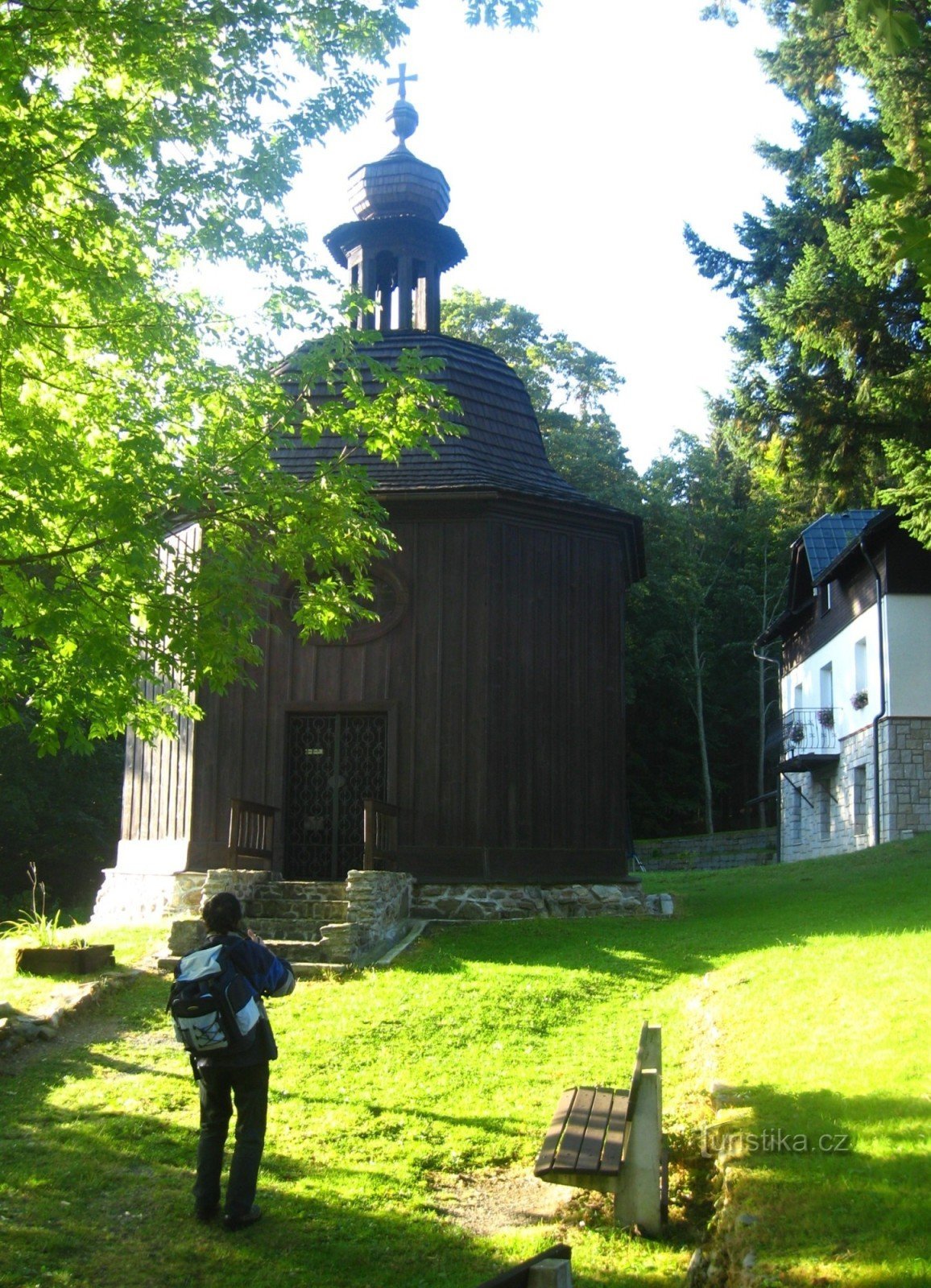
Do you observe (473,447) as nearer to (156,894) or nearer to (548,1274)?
(156,894)

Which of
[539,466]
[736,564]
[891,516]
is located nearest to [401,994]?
[539,466]

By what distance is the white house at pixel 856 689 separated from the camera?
74.4 feet

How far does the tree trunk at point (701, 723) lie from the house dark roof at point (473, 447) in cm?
2447

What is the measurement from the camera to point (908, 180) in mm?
3125

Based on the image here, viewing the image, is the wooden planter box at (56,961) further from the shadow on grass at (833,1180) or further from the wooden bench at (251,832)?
the shadow on grass at (833,1180)

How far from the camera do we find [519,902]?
1492cm

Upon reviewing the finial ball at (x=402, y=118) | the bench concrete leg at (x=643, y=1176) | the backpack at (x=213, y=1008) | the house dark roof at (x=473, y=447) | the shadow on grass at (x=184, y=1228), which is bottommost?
the shadow on grass at (x=184, y=1228)

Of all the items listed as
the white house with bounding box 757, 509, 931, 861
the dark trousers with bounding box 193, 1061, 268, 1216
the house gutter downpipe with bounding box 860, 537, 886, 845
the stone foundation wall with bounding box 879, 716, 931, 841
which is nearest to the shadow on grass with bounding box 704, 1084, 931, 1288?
the dark trousers with bounding box 193, 1061, 268, 1216

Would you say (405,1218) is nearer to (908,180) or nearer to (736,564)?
(908,180)

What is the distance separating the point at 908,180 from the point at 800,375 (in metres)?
13.5

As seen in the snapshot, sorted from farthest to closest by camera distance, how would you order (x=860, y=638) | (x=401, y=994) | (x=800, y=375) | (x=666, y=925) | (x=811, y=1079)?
(x=860, y=638), (x=800, y=375), (x=666, y=925), (x=401, y=994), (x=811, y=1079)

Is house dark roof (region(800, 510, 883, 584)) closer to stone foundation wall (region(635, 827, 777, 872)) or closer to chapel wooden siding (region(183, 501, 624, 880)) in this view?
stone foundation wall (region(635, 827, 777, 872))

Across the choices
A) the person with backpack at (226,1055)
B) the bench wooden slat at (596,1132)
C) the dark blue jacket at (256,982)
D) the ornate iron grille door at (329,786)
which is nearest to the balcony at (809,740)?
the ornate iron grille door at (329,786)

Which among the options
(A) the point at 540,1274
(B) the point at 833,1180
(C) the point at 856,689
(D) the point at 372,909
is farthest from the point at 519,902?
(C) the point at 856,689
